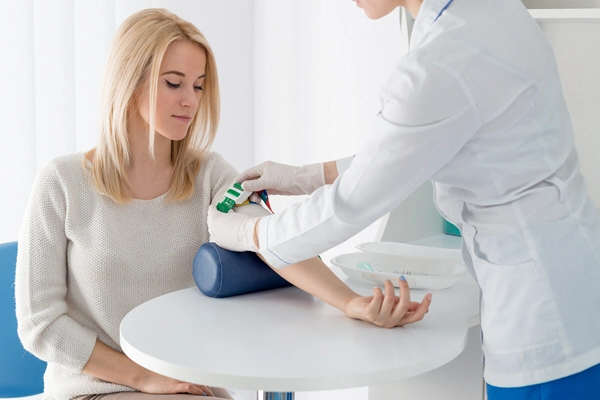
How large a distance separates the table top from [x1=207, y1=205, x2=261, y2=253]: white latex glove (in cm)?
11

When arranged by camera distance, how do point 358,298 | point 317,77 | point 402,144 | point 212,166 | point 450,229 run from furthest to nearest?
point 317,77 → point 450,229 → point 212,166 → point 358,298 → point 402,144

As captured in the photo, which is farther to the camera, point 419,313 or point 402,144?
point 419,313

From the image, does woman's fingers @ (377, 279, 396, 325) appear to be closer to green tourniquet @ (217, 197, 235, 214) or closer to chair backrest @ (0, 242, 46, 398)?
green tourniquet @ (217, 197, 235, 214)

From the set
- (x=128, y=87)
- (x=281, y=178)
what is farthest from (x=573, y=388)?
(x=128, y=87)

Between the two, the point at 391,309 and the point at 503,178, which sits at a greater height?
the point at 503,178

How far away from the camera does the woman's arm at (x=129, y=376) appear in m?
1.40

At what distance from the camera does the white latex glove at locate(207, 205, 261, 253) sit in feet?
3.95

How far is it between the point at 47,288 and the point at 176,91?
515 mm

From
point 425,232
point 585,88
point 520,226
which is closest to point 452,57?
point 520,226

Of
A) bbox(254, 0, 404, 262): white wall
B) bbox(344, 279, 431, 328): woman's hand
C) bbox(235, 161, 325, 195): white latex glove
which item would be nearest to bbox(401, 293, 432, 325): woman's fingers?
bbox(344, 279, 431, 328): woman's hand

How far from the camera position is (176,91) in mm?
1524

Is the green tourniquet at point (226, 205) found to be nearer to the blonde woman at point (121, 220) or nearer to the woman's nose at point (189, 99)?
the blonde woman at point (121, 220)

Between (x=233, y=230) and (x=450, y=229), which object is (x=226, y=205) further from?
(x=450, y=229)

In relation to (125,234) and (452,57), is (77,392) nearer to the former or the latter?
(125,234)
